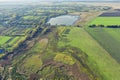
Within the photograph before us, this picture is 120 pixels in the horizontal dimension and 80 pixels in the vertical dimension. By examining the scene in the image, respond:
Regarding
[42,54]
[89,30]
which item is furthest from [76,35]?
[42,54]

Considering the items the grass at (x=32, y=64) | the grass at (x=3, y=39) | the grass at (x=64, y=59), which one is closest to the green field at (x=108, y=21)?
the grass at (x=3, y=39)

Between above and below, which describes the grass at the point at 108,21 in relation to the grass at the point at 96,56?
below

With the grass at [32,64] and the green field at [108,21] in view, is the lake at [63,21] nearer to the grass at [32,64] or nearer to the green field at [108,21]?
the green field at [108,21]

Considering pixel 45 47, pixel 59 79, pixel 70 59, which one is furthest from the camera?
pixel 45 47

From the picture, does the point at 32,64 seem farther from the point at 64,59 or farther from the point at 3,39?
the point at 3,39

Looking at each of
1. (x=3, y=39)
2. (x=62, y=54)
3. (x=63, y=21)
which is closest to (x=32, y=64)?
(x=62, y=54)

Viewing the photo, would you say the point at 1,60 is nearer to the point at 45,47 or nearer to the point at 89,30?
the point at 45,47

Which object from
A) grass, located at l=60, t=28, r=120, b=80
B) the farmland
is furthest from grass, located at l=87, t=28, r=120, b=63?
grass, located at l=60, t=28, r=120, b=80
